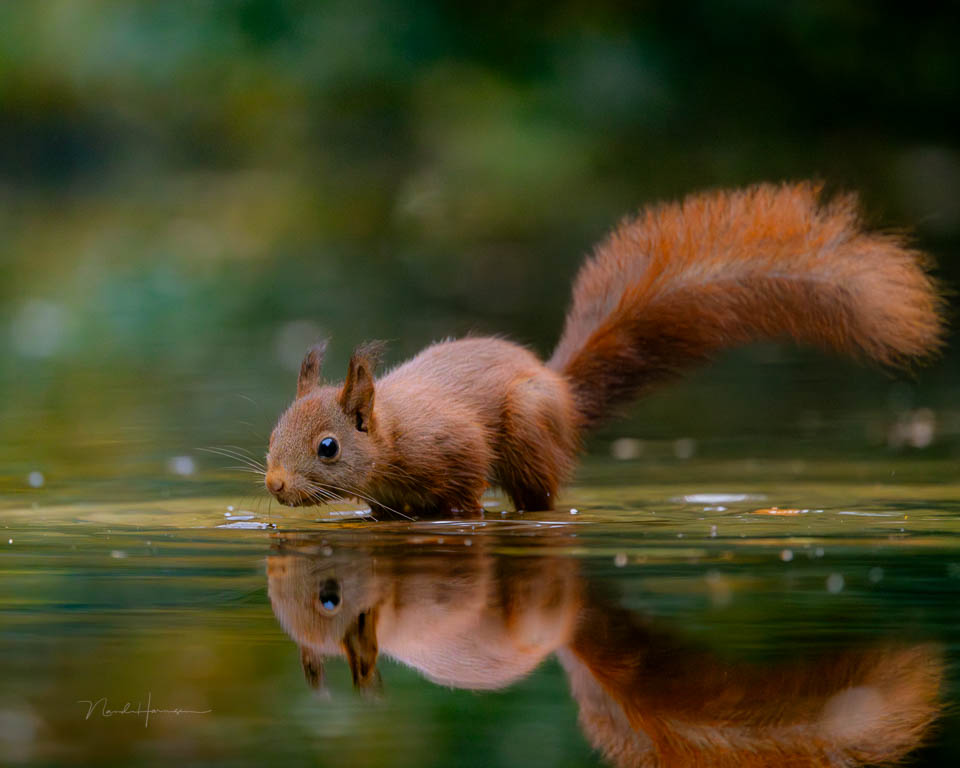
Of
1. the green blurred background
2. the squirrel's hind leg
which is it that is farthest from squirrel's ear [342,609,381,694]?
the green blurred background

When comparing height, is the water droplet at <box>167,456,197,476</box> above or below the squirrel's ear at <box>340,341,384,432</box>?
below

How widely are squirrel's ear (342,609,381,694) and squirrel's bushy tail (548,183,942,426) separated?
2.43m

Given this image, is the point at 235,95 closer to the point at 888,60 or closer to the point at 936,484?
the point at 888,60

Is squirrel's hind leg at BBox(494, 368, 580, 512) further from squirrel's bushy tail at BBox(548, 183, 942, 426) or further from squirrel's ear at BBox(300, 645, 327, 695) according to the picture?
squirrel's ear at BBox(300, 645, 327, 695)

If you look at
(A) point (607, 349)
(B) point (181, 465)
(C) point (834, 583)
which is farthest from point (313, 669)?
(B) point (181, 465)

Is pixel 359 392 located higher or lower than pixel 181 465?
higher

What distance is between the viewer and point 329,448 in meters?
4.91

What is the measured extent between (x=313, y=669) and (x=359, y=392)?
2177 mm

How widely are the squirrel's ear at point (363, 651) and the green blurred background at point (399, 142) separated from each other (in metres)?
6.50

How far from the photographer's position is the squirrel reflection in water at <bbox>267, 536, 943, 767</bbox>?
243cm

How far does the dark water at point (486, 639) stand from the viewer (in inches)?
95.7
